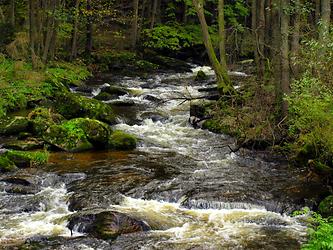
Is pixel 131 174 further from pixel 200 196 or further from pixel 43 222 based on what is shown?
pixel 43 222

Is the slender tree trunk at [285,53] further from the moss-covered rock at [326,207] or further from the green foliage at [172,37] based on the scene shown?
the green foliage at [172,37]

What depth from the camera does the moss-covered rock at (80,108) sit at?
18.6 meters

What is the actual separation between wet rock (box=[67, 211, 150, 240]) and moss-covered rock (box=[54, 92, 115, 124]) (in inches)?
348

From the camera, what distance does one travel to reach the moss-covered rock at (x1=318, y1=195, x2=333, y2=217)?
10479 mm

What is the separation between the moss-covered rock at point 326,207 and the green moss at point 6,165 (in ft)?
25.9

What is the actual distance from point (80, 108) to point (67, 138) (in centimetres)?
349

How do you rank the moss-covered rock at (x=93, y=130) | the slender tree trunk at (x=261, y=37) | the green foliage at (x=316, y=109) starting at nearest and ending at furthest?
the green foliage at (x=316, y=109) < the moss-covered rock at (x=93, y=130) < the slender tree trunk at (x=261, y=37)

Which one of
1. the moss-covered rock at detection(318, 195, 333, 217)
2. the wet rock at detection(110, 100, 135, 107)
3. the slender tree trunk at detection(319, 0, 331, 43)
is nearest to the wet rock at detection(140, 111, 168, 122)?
the wet rock at detection(110, 100, 135, 107)

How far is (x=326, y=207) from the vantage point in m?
10.6

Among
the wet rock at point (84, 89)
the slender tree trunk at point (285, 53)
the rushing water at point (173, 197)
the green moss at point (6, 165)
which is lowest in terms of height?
the rushing water at point (173, 197)

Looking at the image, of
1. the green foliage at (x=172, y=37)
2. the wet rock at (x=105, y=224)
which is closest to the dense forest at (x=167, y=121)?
the wet rock at (x=105, y=224)

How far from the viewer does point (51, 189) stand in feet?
39.6

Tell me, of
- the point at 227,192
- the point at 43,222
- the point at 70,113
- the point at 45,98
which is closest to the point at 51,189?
the point at 43,222

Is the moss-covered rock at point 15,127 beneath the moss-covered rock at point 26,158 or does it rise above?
above
